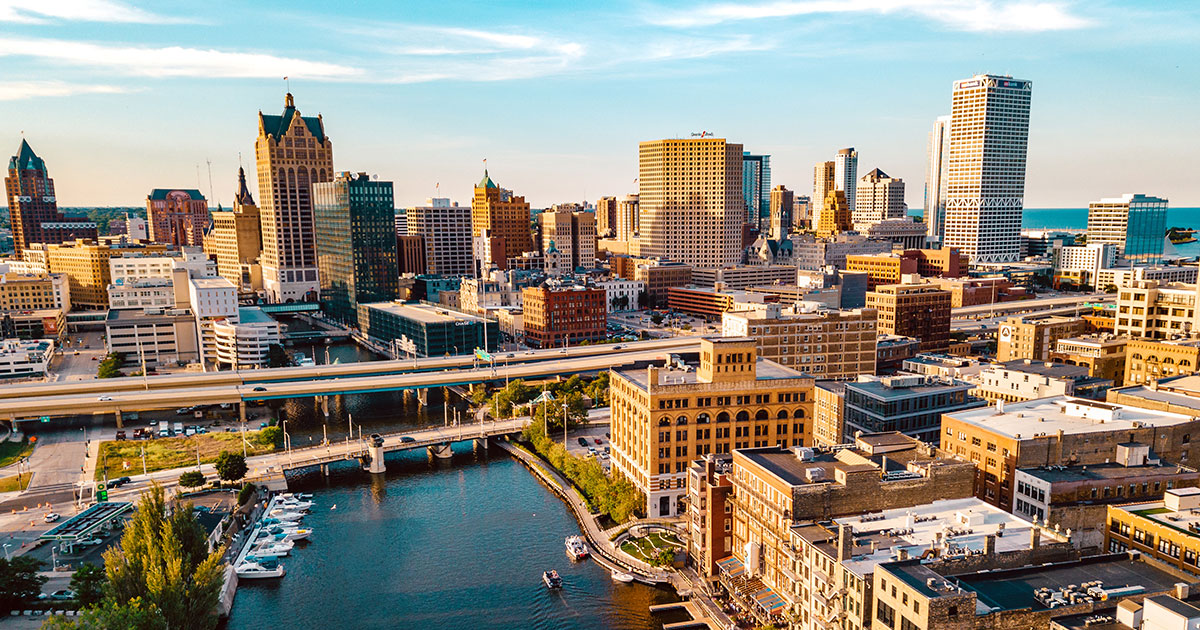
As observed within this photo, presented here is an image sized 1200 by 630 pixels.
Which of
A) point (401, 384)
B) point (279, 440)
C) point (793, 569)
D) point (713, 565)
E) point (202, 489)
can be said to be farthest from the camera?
point (401, 384)

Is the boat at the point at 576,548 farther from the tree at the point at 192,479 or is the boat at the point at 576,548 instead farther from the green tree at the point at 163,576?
the tree at the point at 192,479

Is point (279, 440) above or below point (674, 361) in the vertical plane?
below

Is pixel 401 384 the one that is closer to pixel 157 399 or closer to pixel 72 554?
pixel 157 399

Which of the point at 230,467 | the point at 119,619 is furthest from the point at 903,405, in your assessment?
the point at 230,467

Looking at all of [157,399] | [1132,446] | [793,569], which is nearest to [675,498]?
[793,569]

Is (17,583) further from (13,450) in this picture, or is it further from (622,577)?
(13,450)

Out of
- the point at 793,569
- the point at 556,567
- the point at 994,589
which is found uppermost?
the point at 994,589
